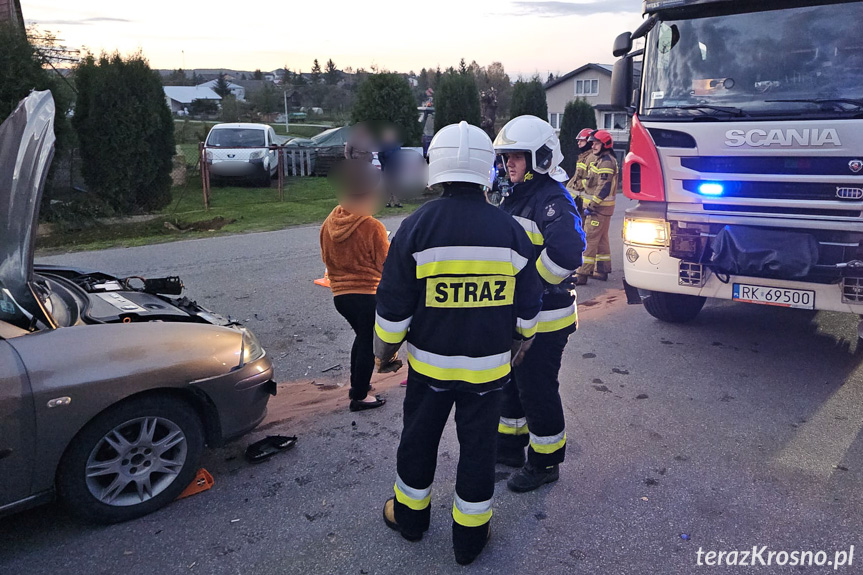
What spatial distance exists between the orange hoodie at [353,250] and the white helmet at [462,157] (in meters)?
1.42

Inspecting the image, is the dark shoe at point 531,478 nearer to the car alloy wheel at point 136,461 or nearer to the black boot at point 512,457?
the black boot at point 512,457

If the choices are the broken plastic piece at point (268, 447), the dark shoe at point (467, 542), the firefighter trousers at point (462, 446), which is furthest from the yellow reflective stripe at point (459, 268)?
the broken plastic piece at point (268, 447)

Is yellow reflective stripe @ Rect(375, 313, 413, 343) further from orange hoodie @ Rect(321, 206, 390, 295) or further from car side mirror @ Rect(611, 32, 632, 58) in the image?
car side mirror @ Rect(611, 32, 632, 58)

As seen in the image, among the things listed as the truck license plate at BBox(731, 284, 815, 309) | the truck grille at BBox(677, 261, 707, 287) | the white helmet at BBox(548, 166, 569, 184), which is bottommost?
the truck license plate at BBox(731, 284, 815, 309)

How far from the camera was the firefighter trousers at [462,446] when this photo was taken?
2.85 m

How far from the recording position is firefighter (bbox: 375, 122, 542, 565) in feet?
8.89

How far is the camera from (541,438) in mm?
3508

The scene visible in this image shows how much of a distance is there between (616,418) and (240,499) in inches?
98.1

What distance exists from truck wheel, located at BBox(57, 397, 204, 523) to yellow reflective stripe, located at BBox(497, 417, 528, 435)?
165cm

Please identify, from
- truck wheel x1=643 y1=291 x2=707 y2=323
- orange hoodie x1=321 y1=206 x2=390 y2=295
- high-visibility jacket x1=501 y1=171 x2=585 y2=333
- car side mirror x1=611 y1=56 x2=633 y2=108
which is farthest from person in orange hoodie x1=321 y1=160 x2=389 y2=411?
truck wheel x1=643 y1=291 x2=707 y2=323

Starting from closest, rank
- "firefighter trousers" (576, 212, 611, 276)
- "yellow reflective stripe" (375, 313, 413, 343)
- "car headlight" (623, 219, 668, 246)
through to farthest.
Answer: "yellow reflective stripe" (375, 313, 413, 343) → "car headlight" (623, 219, 668, 246) → "firefighter trousers" (576, 212, 611, 276)

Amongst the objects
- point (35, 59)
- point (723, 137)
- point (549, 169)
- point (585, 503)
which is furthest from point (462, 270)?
point (35, 59)

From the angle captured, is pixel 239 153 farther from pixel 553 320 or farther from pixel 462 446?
pixel 462 446

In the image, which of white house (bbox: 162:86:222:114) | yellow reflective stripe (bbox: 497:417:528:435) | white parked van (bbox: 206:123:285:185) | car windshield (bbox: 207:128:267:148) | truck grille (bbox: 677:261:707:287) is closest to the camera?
yellow reflective stripe (bbox: 497:417:528:435)
